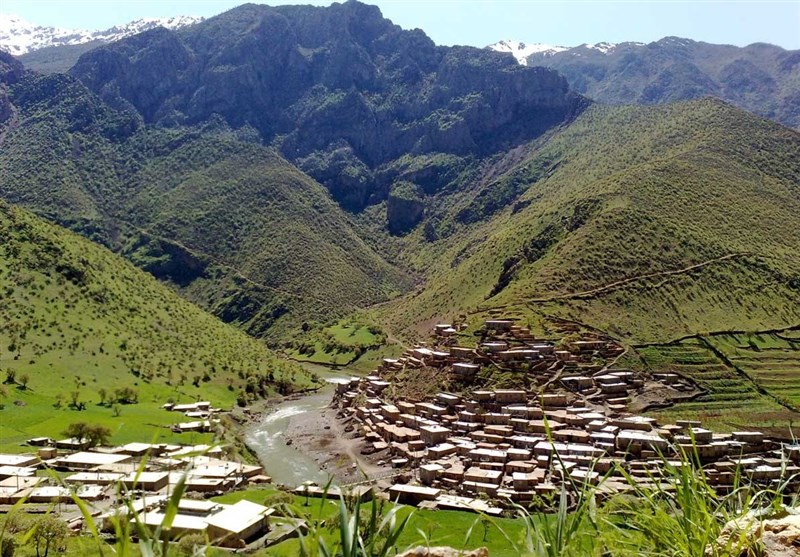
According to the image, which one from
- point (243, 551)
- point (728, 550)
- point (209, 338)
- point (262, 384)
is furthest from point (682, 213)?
point (728, 550)

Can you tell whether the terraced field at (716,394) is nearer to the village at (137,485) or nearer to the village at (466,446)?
the village at (466,446)

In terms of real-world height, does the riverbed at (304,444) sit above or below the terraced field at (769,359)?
below

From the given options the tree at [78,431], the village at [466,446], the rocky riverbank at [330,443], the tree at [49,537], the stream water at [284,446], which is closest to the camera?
→ the tree at [49,537]

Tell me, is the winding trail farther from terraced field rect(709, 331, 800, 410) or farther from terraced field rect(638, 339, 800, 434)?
terraced field rect(709, 331, 800, 410)

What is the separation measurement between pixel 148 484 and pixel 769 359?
63.2 meters

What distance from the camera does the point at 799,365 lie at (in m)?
69.5

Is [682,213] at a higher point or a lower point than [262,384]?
higher

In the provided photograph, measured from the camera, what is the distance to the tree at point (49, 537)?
26.3 m

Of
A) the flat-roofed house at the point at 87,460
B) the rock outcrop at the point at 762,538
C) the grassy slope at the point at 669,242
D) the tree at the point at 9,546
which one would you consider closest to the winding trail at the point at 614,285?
the grassy slope at the point at 669,242

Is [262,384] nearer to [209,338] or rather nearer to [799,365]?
[209,338]

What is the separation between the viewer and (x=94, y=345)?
80875mm

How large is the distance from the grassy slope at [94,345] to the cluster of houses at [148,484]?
7664 mm

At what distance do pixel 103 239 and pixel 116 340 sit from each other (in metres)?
116

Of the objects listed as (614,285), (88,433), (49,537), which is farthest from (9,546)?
(614,285)
